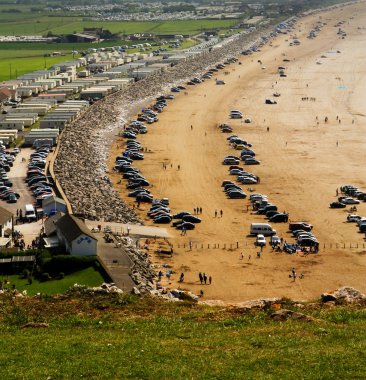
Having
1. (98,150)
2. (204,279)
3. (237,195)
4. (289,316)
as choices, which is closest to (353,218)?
(237,195)

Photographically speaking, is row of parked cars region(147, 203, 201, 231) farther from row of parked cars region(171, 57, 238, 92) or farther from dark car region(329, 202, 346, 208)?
row of parked cars region(171, 57, 238, 92)

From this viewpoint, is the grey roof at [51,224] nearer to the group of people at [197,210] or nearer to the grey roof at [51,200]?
the grey roof at [51,200]

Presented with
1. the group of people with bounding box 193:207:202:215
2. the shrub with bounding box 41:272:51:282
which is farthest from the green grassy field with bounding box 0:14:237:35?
the shrub with bounding box 41:272:51:282

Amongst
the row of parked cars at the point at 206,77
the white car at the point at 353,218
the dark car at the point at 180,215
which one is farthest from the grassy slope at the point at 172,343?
the row of parked cars at the point at 206,77

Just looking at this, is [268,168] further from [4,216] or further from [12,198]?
[4,216]

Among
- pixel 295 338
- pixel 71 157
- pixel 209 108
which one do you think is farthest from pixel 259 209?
pixel 209 108

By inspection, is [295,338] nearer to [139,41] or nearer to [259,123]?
[259,123]
